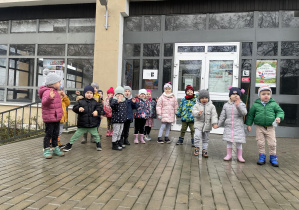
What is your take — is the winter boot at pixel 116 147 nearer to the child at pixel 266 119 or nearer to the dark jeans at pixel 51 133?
the dark jeans at pixel 51 133

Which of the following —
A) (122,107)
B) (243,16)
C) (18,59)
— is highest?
(243,16)

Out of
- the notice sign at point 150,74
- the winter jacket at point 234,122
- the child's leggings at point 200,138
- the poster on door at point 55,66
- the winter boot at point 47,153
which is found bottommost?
the winter boot at point 47,153

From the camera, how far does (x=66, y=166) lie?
13.4 feet

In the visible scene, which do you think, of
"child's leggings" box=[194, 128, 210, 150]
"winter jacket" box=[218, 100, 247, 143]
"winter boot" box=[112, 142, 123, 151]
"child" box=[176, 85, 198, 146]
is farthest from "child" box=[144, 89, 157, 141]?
"winter jacket" box=[218, 100, 247, 143]

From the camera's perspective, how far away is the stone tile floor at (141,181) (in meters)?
2.72

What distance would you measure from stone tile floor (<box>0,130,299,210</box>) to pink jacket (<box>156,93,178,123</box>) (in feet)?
3.82

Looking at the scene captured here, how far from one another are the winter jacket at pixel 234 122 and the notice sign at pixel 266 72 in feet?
13.4

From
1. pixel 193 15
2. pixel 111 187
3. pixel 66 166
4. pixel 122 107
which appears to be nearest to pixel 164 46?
pixel 193 15

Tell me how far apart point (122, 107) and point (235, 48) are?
17.2ft

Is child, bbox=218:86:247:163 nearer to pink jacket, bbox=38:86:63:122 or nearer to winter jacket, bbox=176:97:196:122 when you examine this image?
winter jacket, bbox=176:97:196:122

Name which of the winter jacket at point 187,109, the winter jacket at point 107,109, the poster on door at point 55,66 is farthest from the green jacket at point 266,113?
the poster on door at point 55,66

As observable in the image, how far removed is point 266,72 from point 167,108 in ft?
13.8

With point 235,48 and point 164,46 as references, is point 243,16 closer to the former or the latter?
point 235,48

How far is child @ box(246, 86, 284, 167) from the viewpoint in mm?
4620
